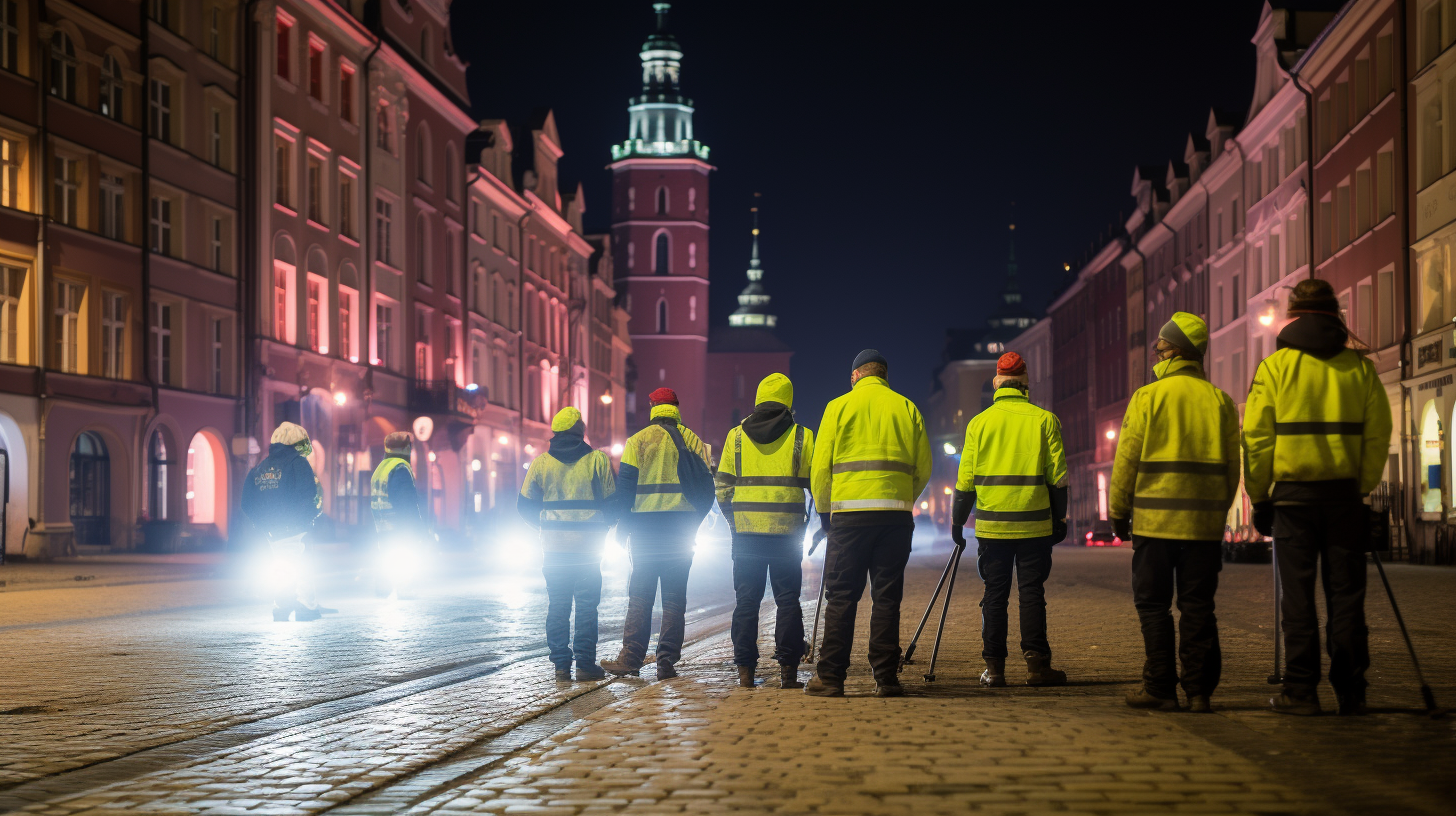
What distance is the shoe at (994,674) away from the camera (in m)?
9.41

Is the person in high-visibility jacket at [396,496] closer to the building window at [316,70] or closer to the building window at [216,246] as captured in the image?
the building window at [216,246]

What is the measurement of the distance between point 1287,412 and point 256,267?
109ft

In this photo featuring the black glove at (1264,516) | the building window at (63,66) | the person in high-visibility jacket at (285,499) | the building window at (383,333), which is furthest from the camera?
the building window at (383,333)

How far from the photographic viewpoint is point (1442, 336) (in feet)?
103

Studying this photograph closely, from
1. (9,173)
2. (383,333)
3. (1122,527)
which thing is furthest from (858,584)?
(383,333)

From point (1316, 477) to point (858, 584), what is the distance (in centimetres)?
246

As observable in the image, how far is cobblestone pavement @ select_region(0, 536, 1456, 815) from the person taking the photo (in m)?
5.85

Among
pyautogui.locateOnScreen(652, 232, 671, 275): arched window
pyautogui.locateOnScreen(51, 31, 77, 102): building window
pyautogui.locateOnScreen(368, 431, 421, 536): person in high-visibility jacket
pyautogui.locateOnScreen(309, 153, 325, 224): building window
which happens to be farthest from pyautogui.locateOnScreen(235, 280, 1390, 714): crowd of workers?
pyautogui.locateOnScreen(652, 232, 671, 275): arched window

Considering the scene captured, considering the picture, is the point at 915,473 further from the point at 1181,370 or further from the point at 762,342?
the point at 762,342

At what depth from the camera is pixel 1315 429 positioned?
26.5 feet

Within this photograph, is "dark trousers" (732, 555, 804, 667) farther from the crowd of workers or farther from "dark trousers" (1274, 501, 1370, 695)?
"dark trousers" (1274, 501, 1370, 695)

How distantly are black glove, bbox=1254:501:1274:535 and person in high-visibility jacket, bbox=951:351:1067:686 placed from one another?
152cm

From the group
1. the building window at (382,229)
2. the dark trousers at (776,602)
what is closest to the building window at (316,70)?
the building window at (382,229)

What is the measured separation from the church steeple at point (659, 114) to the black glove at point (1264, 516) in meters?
101
